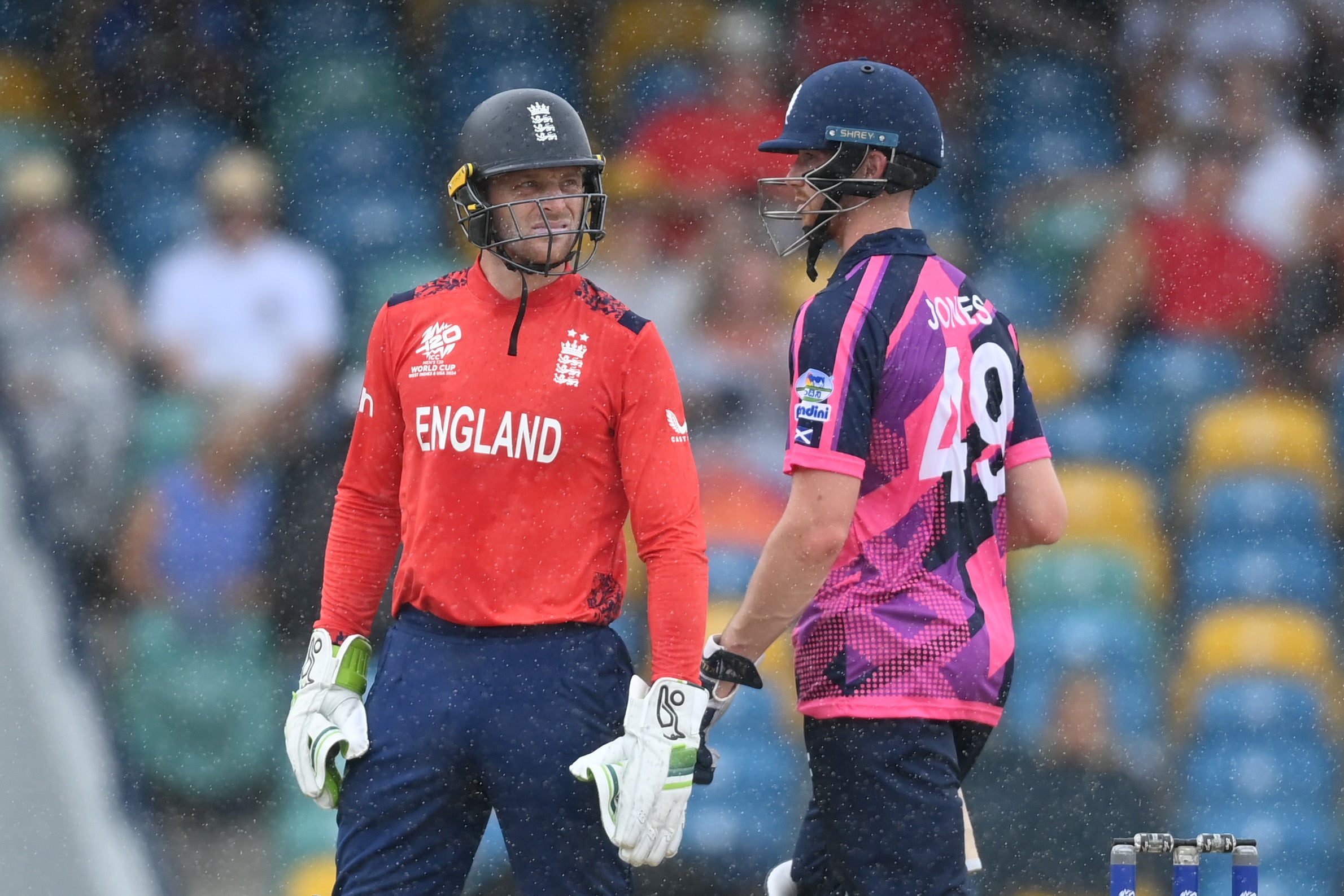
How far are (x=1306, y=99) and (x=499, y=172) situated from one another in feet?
14.1

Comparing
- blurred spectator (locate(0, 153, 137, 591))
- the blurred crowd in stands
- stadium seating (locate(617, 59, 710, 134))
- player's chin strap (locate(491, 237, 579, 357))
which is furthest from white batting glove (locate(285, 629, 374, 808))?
stadium seating (locate(617, 59, 710, 134))

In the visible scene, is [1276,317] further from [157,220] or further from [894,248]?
[157,220]

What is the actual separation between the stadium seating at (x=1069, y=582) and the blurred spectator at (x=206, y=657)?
8.67 ft

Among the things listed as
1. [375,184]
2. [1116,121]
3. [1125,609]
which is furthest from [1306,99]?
[375,184]

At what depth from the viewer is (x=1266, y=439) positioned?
20.5 feet

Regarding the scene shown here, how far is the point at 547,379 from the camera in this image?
3.19 m

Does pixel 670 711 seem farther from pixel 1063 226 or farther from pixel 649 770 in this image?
pixel 1063 226

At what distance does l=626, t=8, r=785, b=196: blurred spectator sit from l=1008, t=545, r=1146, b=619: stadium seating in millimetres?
1703

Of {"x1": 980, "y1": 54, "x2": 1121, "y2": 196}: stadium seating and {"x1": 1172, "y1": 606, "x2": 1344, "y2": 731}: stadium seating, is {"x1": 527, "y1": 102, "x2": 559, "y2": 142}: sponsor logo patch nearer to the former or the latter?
{"x1": 980, "y1": 54, "x2": 1121, "y2": 196}: stadium seating

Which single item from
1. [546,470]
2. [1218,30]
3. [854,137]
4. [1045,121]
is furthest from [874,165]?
[1218,30]

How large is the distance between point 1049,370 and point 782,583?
3337 mm

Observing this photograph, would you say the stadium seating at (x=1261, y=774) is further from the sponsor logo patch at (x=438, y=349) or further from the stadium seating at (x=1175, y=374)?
the sponsor logo patch at (x=438, y=349)

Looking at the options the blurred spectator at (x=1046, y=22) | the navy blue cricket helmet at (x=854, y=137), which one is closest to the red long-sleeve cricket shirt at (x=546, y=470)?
the navy blue cricket helmet at (x=854, y=137)

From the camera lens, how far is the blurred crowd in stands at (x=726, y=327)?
5.89 m
